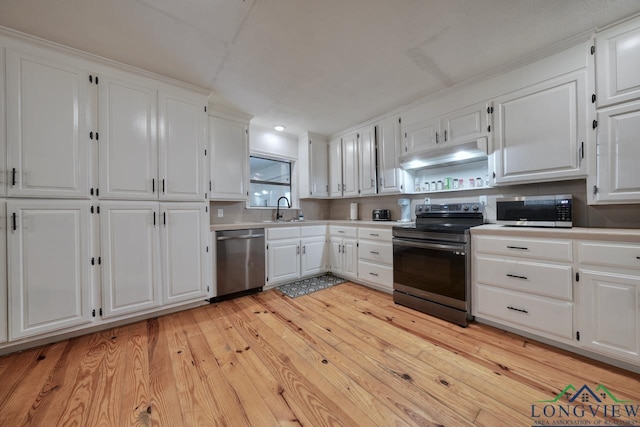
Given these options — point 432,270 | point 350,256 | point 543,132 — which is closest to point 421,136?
point 543,132

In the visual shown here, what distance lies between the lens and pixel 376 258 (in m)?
3.09

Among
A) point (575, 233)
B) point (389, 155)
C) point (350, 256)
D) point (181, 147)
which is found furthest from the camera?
point (350, 256)

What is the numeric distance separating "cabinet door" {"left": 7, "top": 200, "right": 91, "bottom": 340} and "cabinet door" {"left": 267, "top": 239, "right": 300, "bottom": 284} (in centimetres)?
183

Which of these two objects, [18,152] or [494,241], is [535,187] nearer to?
[494,241]

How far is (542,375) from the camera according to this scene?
1513 millimetres

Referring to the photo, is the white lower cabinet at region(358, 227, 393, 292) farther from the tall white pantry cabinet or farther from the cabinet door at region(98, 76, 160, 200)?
the cabinet door at region(98, 76, 160, 200)

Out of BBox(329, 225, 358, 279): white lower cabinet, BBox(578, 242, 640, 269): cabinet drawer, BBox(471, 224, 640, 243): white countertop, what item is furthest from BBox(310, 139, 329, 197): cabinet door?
BBox(578, 242, 640, 269): cabinet drawer

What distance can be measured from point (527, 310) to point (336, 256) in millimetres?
2313

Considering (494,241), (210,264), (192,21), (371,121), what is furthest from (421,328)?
(192,21)

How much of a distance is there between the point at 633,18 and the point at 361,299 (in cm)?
324

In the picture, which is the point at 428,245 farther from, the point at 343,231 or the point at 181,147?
the point at 181,147

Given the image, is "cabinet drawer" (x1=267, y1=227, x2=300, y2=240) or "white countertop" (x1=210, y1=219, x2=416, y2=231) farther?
"cabinet drawer" (x1=267, y1=227, x2=300, y2=240)

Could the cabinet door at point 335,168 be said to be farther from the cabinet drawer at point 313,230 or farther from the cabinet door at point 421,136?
the cabinet door at point 421,136

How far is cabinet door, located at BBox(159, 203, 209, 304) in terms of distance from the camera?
2436 millimetres
